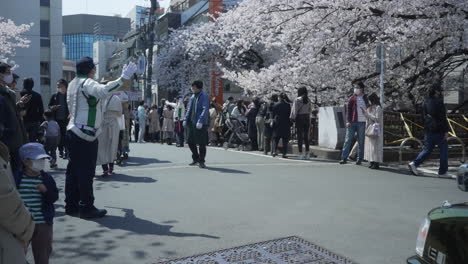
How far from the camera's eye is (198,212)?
19.5ft

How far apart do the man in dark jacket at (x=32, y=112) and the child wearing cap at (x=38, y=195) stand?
4977 mm

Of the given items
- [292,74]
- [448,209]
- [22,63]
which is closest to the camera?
[448,209]

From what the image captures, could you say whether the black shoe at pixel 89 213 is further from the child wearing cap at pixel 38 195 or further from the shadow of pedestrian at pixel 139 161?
the shadow of pedestrian at pixel 139 161

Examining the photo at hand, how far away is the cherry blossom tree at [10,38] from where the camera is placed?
39287 mm

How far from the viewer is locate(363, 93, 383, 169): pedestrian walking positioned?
10.1 meters

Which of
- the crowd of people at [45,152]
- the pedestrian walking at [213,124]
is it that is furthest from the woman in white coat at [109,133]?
the pedestrian walking at [213,124]

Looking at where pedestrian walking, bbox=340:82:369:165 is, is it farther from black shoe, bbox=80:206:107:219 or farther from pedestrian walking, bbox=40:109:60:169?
black shoe, bbox=80:206:107:219

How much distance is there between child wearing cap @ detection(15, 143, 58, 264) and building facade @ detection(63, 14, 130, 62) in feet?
318

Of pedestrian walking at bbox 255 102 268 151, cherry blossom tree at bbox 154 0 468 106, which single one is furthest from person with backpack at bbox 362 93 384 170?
pedestrian walking at bbox 255 102 268 151

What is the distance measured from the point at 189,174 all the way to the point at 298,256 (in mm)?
5217

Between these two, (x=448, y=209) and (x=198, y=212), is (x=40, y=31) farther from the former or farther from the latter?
(x=448, y=209)

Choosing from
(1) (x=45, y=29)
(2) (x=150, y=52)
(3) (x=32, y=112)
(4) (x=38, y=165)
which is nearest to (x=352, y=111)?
(3) (x=32, y=112)

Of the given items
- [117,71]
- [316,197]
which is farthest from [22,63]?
[316,197]

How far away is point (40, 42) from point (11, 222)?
49990mm
